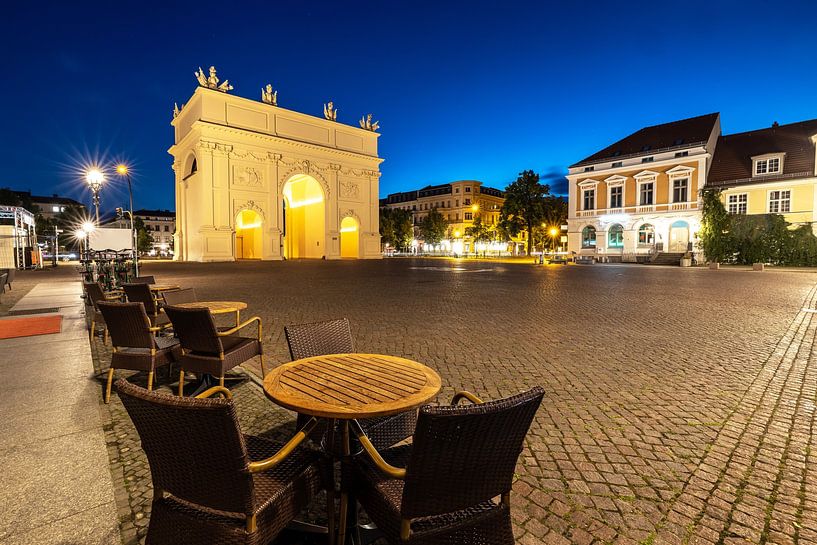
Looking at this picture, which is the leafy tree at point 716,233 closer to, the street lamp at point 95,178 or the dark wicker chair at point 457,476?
the dark wicker chair at point 457,476

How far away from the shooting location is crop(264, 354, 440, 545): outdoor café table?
2.29 meters

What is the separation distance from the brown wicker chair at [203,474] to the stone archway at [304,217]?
1890 inches

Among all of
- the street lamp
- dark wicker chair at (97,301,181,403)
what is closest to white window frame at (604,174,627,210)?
the street lamp

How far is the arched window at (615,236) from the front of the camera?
45219mm

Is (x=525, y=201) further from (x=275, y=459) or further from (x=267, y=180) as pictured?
(x=275, y=459)

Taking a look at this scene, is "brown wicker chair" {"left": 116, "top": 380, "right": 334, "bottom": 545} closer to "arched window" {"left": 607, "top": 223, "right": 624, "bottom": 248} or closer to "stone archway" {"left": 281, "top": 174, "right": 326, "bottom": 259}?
"stone archway" {"left": 281, "top": 174, "right": 326, "bottom": 259}

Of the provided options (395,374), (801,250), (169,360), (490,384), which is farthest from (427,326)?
(801,250)

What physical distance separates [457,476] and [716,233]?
128ft

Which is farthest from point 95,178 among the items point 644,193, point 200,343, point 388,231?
point 388,231

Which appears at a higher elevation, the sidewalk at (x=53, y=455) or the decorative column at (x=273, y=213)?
the decorative column at (x=273, y=213)

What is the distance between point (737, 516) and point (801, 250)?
37405mm

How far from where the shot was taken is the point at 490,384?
16.6ft

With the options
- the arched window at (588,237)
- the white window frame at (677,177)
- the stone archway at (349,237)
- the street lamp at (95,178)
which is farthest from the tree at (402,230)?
the street lamp at (95,178)

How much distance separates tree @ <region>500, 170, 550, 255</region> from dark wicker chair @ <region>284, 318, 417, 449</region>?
2095 inches
